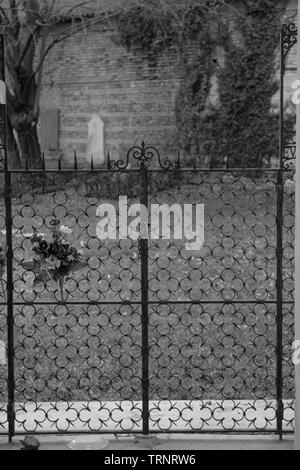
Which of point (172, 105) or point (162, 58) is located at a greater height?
point (162, 58)

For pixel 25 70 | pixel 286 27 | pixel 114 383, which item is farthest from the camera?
pixel 25 70

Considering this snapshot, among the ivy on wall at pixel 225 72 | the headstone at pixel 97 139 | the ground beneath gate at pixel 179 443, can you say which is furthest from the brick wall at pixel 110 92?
the ground beneath gate at pixel 179 443

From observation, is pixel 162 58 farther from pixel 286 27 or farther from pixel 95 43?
pixel 286 27

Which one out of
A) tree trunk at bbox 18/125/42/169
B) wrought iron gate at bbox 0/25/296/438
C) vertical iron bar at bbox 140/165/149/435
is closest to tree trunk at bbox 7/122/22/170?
tree trunk at bbox 18/125/42/169

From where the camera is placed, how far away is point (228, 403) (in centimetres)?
512

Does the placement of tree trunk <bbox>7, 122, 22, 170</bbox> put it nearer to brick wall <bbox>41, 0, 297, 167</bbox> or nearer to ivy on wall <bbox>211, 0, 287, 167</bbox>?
brick wall <bbox>41, 0, 297, 167</bbox>

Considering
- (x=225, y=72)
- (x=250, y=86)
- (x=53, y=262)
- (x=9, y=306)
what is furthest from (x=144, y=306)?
(x=225, y=72)

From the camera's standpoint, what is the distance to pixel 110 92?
17.9 metres

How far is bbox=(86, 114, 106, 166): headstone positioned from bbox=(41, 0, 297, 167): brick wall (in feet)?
0.41

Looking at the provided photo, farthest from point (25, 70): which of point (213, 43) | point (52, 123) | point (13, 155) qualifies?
point (213, 43)

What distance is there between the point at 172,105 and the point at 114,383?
12093 mm

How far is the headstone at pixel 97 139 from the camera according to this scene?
1814 centimetres

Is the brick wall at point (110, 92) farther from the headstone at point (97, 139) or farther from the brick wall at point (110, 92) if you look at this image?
the headstone at point (97, 139)

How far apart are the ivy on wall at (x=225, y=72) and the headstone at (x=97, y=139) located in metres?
2.09
